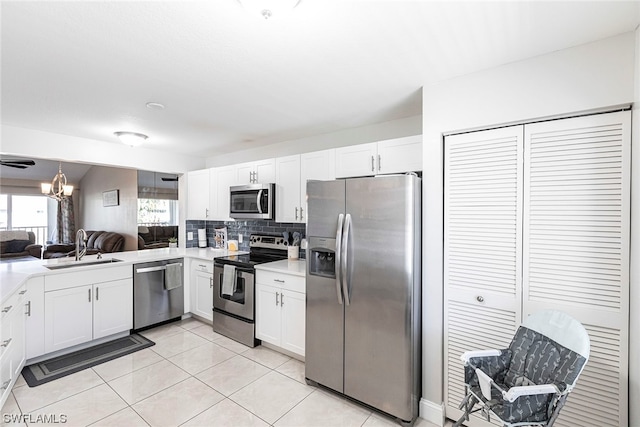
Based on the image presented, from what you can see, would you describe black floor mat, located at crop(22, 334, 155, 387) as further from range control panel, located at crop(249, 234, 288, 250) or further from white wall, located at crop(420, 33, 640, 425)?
white wall, located at crop(420, 33, 640, 425)

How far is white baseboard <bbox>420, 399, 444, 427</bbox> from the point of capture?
83.2 inches

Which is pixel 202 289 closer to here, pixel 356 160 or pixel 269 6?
pixel 356 160

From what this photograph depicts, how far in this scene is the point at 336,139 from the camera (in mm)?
3555

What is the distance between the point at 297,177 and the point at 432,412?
Answer: 8.13 ft

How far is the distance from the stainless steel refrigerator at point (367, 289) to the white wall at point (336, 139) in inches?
42.7

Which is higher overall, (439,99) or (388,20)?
(388,20)

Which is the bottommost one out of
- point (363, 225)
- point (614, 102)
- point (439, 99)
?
point (363, 225)

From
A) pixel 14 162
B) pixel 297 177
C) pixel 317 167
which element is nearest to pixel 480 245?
pixel 317 167

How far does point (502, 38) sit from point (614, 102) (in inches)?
27.2

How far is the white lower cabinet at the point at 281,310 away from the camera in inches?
115

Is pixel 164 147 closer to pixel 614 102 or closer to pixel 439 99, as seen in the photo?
pixel 439 99

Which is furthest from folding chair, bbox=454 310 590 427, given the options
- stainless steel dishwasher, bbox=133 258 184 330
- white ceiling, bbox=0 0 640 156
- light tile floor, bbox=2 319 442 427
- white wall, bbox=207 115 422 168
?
stainless steel dishwasher, bbox=133 258 184 330

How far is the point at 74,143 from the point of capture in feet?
11.7

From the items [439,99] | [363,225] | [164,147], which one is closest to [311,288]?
[363,225]
